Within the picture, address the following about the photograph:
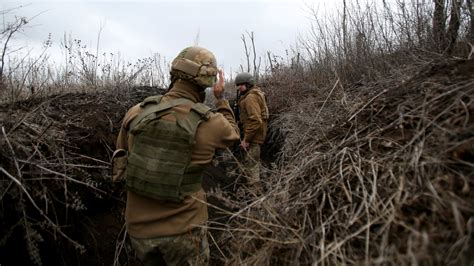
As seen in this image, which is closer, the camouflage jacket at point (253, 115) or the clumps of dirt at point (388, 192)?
the clumps of dirt at point (388, 192)

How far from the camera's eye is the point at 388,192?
161 centimetres

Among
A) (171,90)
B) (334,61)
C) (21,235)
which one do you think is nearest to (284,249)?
(171,90)

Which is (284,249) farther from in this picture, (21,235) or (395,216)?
(21,235)

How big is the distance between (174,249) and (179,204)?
31cm

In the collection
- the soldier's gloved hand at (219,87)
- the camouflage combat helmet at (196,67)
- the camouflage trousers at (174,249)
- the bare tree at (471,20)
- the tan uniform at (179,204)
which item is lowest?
the camouflage trousers at (174,249)

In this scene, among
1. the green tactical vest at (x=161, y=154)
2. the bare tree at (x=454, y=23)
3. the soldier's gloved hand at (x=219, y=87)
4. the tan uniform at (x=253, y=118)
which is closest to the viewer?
the green tactical vest at (x=161, y=154)

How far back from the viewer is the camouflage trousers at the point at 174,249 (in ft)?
8.07

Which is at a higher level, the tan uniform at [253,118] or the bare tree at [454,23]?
the bare tree at [454,23]

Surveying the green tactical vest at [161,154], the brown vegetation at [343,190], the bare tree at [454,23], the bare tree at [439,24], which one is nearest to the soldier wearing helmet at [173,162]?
the green tactical vest at [161,154]

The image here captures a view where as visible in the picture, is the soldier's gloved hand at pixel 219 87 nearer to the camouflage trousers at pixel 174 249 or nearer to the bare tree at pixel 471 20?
the camouflage trousers at pixel 174 249

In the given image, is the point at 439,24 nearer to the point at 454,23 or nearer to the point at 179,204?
the point at 454,23

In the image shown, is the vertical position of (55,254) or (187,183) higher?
(187,183)

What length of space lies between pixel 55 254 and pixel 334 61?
19.1 ft

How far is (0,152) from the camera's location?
2408 mm
